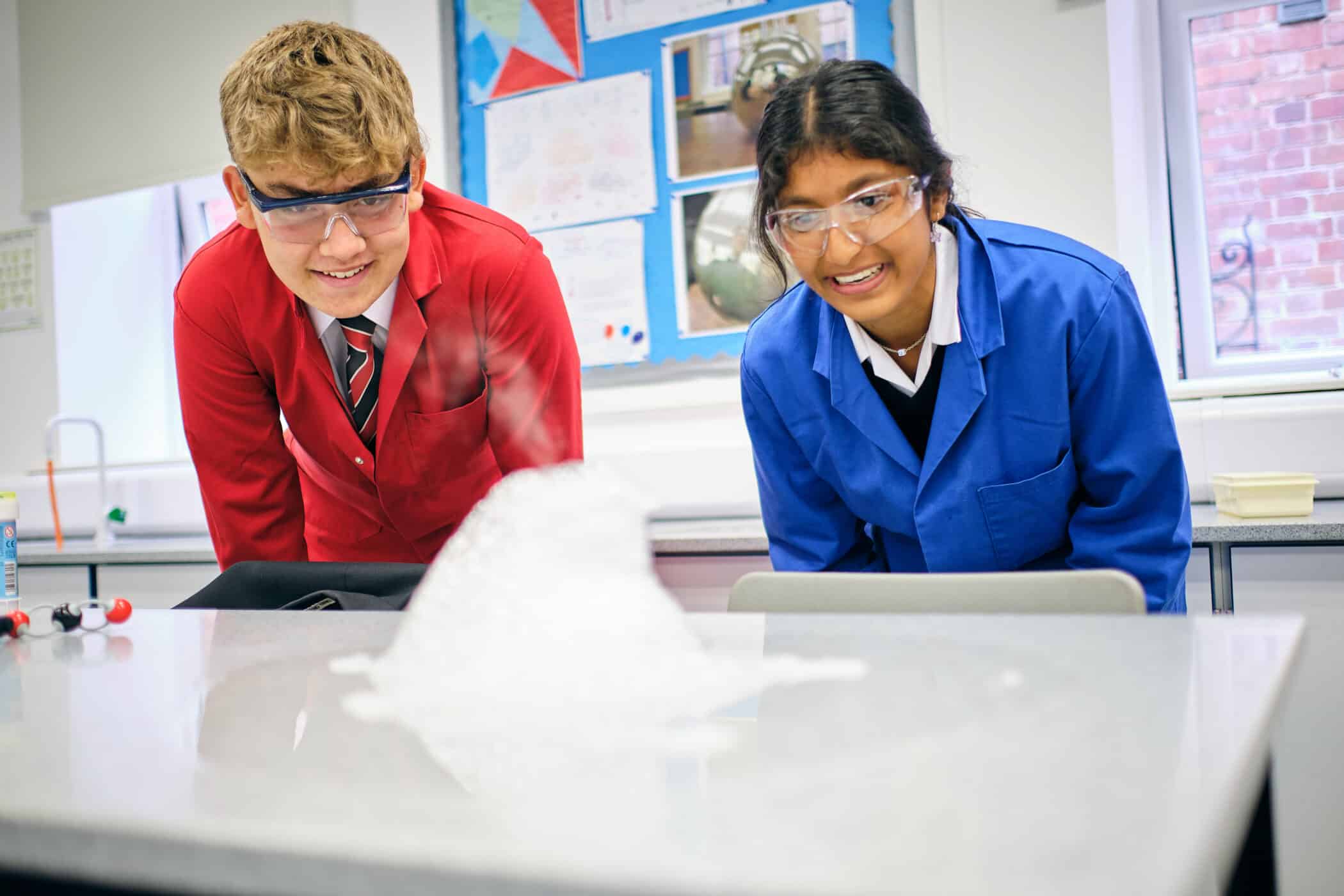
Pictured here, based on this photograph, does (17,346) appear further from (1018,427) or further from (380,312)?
(1018,427)

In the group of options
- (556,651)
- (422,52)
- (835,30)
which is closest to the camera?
(556,651)

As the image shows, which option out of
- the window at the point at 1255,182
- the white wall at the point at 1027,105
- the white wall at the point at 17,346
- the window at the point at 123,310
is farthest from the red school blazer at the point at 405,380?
the white wall at the point at 17,346

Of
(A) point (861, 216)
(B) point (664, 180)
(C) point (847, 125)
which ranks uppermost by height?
(B) point (664, 180)

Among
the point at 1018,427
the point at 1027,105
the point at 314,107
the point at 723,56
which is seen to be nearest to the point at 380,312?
the point at 314,107

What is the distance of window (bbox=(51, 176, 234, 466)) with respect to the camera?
11.9 ft

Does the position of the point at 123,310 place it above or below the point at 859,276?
above

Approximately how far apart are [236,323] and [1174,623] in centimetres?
139

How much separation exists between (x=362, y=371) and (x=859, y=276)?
78 centimetres

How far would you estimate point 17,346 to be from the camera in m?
3.75

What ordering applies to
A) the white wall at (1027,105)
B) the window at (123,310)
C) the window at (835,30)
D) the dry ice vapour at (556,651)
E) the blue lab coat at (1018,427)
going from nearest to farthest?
1. the dry ice vapour at (556,651)
2. the blue lab coat at (1018,427)
3. the white wall at (1027,105)
4. the window at (835,30)
5. the window at (123,310)

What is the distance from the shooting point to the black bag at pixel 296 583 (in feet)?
4.24

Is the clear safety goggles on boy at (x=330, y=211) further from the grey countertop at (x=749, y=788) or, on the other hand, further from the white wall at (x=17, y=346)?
the white wall at (x=17, y=346)

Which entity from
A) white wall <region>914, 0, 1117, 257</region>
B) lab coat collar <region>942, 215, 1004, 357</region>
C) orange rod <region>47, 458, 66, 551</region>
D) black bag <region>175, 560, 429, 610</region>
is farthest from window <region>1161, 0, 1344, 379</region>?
orange rod <region>47, 458, 66, 551</region>

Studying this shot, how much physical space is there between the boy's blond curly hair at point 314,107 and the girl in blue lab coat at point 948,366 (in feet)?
1.72
